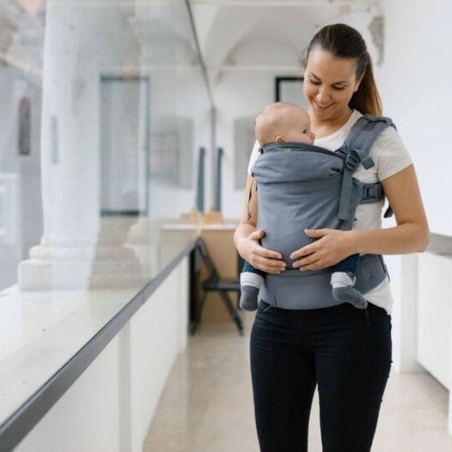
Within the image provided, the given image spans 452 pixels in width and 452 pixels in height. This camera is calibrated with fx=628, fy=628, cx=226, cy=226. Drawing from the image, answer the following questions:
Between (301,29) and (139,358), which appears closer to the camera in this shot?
(139,358)

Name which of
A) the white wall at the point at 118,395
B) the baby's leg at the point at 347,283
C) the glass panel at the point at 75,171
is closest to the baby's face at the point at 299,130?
the baby's leg at the point at 347,283

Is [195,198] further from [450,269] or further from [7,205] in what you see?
[7,205]

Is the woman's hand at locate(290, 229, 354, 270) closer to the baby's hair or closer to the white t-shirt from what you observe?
the white t-shirt

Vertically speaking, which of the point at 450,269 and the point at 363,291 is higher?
the point at 363,291

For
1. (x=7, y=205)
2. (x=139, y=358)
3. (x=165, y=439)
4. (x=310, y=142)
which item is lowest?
(x=165, y=439)

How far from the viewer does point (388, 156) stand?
4.78ft

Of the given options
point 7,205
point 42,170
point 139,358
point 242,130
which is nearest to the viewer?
point 7,205

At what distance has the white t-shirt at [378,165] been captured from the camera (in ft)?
4.79

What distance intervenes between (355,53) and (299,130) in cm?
23

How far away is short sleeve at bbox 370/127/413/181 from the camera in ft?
4.78

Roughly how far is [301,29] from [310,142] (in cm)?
944

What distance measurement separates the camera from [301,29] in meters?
10.4

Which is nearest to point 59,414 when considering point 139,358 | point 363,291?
point 363,291

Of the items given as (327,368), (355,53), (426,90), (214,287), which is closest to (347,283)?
(327,368)
